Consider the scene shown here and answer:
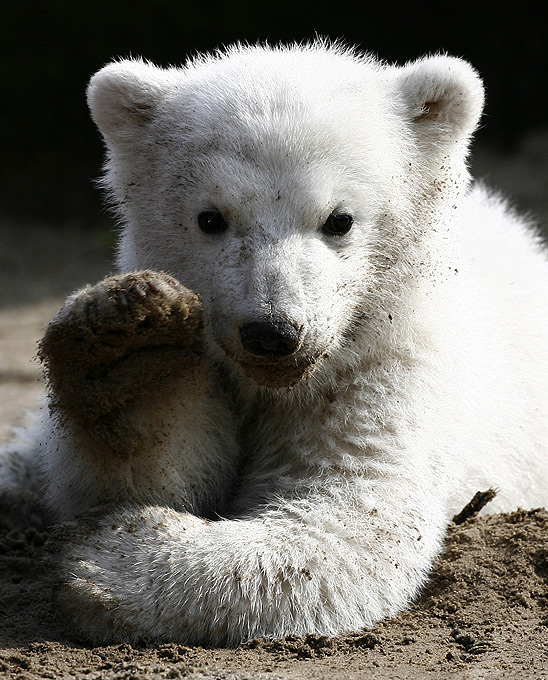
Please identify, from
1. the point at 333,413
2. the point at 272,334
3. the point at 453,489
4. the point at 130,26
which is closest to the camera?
the point at 272,334

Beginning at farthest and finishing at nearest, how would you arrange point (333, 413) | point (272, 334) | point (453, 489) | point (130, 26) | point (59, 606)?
point (130, 26) < point (453, 489) < point (333, 413) < point (59, 606) < point (272, 334)

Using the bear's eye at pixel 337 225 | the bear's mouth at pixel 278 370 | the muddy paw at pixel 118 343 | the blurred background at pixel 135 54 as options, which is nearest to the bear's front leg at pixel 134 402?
the muddy paw at pixel 118 343

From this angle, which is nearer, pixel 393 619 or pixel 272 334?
pixel 272 334

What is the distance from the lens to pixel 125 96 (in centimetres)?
366

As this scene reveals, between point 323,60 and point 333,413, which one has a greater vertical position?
point 323,60

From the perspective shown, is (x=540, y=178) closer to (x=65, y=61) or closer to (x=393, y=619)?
(x=65, y=61)

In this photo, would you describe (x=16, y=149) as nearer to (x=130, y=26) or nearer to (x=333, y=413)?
(x=130, y=26)

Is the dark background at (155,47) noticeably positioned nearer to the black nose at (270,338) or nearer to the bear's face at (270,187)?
the bear's face at (270,187)

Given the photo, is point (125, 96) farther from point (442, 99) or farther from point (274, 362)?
point (274, 362)

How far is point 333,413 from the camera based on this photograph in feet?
11.1

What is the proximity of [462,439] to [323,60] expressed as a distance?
1538 mm

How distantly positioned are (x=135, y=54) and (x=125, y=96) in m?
7.47

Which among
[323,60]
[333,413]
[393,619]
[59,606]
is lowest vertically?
[59,606]

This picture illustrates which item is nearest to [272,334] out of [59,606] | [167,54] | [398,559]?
[398,559]
